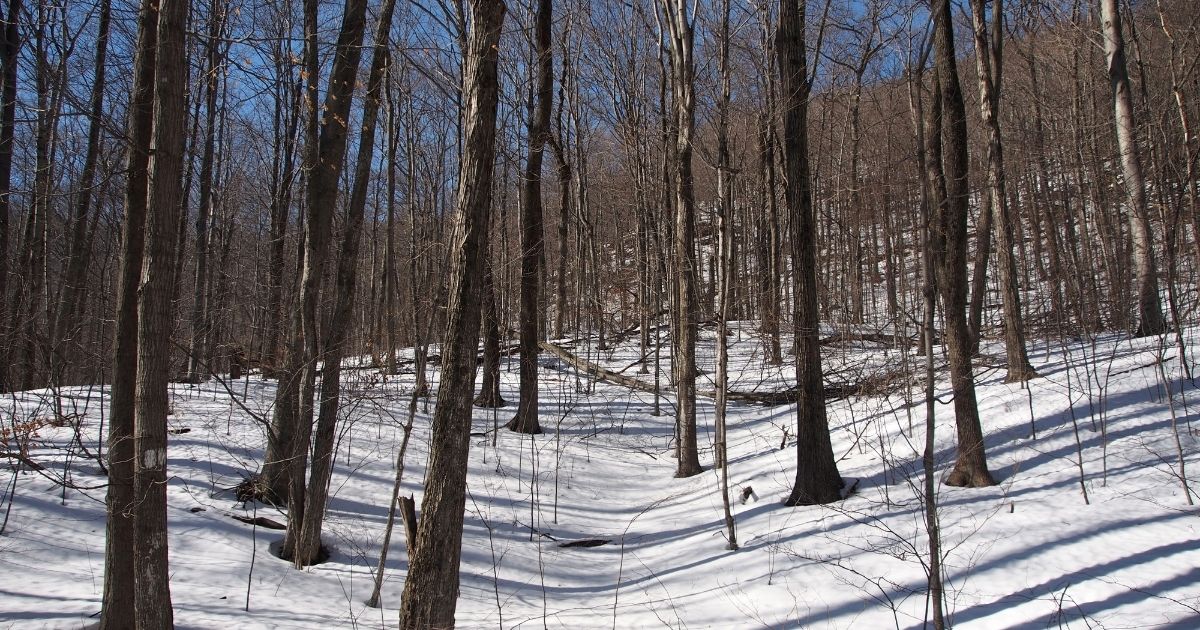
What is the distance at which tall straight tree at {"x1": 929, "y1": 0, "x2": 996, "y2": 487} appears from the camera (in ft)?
23.0

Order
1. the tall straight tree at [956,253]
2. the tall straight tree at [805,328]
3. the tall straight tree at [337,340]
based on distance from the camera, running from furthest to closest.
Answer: the tall straight tree at [805,328] → the tall straight tree at [956,253] → the tall straight tree at [337,340]

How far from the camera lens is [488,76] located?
4.38 m

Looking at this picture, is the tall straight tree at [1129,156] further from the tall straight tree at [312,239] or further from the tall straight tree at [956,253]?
the tall straight tree at [312,239]

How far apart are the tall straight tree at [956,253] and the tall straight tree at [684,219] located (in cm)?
303

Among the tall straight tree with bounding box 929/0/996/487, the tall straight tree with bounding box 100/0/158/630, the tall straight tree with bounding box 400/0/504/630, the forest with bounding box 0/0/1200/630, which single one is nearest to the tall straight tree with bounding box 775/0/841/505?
the forest with bounding box 0/0/1200/630

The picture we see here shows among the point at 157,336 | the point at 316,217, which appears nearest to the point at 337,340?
the point at 316,217

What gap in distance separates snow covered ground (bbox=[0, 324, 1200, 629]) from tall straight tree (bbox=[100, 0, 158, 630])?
42cm

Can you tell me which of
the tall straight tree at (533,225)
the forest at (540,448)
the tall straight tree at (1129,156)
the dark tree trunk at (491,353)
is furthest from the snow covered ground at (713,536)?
the dark tree trunk at (491,353)

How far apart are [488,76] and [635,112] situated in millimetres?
13640

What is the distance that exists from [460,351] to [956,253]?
22.7ft

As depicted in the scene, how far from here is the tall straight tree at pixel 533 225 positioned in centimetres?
1190

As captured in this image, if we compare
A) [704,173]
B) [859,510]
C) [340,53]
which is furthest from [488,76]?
[704,173]

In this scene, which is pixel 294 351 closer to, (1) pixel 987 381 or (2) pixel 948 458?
(2) pixel 948 458

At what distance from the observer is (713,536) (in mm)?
7559
